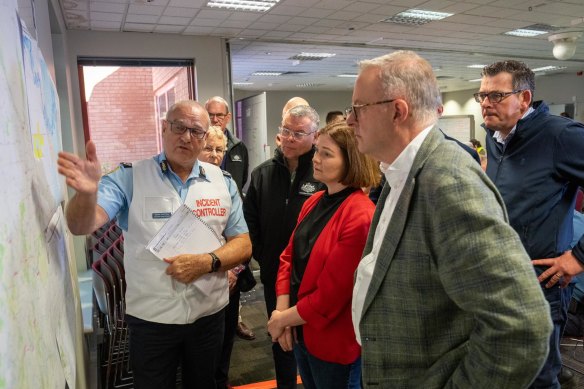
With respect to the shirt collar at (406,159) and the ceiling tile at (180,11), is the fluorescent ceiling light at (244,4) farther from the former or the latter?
the shirt collar at (406,159)

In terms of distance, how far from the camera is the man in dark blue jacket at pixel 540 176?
163cm

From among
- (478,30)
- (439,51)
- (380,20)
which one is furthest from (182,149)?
(439,51)

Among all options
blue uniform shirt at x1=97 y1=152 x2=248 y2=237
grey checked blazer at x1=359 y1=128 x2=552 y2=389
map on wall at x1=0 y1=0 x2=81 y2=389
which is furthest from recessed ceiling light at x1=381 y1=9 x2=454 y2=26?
map on wall at x1=0 y1=0 x2=81 y2=389

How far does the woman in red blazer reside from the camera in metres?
1.44

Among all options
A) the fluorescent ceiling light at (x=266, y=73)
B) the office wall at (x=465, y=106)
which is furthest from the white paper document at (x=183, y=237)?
the office wall at (x=465, y=106)

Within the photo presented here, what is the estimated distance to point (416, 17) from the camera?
576cm

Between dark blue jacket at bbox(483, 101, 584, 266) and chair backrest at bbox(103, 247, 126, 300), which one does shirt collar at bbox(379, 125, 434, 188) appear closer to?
dark blue jacket at bbox(483, 101, 584, 266)

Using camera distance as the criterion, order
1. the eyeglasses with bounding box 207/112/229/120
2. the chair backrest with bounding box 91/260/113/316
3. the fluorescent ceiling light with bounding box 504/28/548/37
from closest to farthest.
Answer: the chair backrest with bounding box 91/260/113/316
the eyeglasses with bounding box 207/112/229/120
the fluorescent ceiling light with bounding box 504/28/548/37

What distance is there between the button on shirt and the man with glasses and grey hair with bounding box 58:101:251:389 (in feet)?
2.43

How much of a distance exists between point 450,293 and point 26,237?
0.79 meters

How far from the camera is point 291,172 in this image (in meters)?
2.17

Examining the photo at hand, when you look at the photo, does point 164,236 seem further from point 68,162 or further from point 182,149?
point 68,162

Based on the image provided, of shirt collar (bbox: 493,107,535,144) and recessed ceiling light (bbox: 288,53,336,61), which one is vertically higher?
recessed ceiling light (bbox: 288,53,336,61)

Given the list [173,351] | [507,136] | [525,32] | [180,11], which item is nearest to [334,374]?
[173,351]
